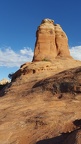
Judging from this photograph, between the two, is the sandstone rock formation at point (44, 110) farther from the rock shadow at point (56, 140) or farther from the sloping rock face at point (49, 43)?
the sloping rock face at point (49, 43)

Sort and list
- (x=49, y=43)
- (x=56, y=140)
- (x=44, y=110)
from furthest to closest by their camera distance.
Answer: (x=49, y=43) < (x=44, y=110) < (x=56, y=140)

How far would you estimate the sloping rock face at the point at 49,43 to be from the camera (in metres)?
43.7

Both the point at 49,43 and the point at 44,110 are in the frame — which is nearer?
the point at 44,110

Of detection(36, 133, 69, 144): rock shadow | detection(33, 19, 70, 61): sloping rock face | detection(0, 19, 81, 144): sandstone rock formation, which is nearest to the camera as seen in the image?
detection(36, 133, 69, 144): rock shadow

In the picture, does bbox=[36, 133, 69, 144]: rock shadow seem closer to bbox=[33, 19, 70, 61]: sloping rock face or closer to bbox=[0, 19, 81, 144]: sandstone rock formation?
bbox=[0, 19, 81, 144]: sandstone rock formation

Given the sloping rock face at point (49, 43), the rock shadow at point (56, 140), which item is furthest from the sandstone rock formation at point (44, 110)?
the sloping rock face at point (49, 43)

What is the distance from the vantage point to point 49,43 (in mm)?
44375

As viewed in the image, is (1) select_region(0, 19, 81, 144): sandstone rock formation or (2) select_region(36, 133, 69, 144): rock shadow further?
(1) select_region(0, 19, 81, 144): sandstone rock formation

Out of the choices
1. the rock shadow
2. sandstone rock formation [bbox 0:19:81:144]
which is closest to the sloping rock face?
sandstone rock formation [bbox 0:19:81:144]

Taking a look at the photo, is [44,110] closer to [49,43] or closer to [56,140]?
[56,140]

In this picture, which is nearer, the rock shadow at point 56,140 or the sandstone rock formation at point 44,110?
the rock shadow at point 56,140

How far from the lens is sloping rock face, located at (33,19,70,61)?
43.7 m

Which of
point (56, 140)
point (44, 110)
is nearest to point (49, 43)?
point (44, 110)

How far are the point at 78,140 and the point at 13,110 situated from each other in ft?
35.3
